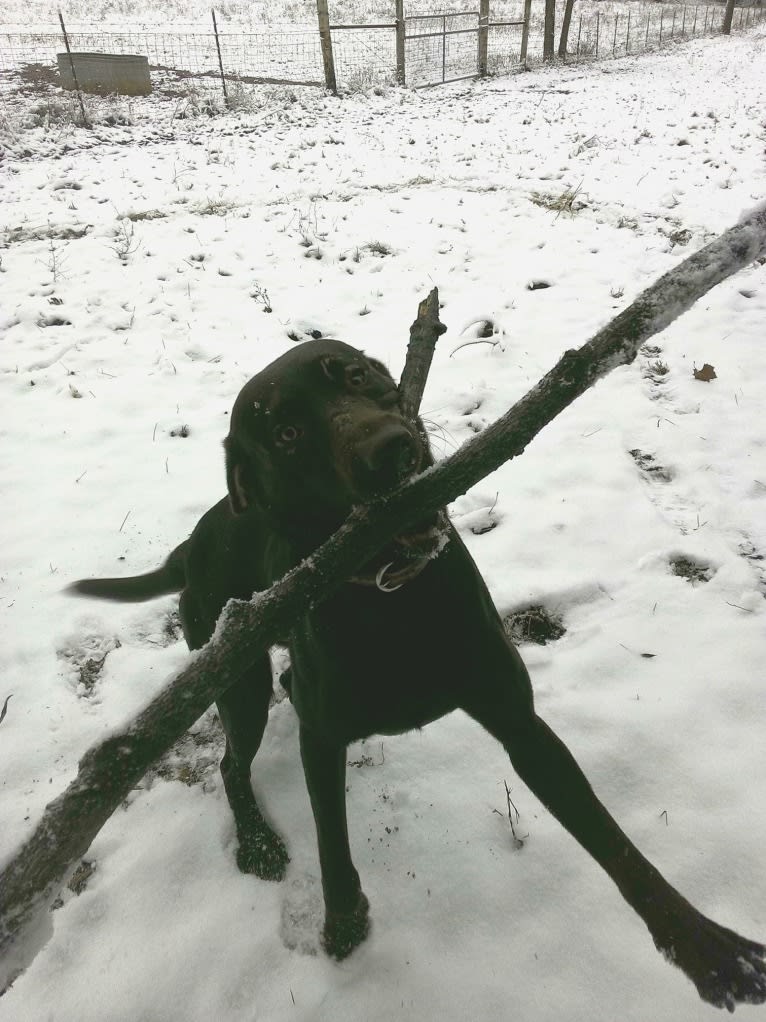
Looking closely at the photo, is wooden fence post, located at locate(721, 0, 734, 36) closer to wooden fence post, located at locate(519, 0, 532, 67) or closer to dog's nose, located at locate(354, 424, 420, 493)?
wooden fence post, located at locate(519, 0, 532, 67)

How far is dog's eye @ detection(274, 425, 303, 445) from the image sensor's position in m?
1.51

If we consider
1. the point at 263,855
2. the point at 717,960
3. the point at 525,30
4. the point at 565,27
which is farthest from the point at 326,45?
the point at 717,960

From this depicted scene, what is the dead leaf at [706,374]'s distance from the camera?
371 cm

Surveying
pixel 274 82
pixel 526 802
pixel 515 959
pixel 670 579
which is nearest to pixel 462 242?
pixel 670 579

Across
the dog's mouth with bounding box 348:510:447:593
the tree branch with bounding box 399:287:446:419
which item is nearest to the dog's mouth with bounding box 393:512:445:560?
the dog's mouth with bounding box 348:510:447:593

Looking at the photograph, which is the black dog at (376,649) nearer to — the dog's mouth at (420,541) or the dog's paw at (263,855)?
the dog's mouth at (420,541)

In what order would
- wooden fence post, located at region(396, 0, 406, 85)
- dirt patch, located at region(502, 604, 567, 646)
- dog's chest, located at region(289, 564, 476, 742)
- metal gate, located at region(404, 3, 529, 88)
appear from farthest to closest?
metal gate, located at region(404, 3, 529, 88), wooden fence post, located at region(396, 0, 406, 85), dirt patch, located at region(502, 604, 567, 646), dog's chest, located at region(289, 564, 476, 742)

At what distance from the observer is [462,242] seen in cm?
583

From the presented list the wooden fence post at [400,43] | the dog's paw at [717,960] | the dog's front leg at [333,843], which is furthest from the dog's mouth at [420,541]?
the wooden fence post at [400,43]

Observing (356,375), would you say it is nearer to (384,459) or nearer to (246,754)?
(384,459)

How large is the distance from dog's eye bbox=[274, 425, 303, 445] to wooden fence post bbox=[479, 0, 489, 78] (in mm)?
16810

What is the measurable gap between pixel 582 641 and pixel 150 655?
1.70m

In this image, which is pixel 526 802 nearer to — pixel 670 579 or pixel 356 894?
pixel 356 894

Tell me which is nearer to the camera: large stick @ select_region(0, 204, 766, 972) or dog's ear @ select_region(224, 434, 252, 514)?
large stick @ select_region(0, 204, 766, 972)
